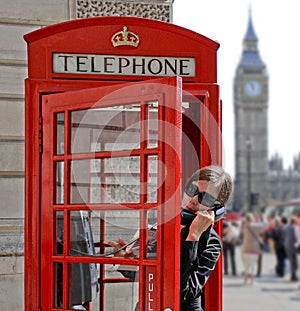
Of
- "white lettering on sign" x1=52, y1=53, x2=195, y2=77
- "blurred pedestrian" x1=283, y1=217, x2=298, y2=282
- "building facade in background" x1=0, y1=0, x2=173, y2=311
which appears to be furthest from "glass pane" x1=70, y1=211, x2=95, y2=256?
"blurred pedestrian" x1=283, y1=217, x2=298, y2=282

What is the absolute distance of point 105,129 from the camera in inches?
189

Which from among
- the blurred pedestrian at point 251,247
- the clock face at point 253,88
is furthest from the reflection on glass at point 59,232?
the clock face at point 253,88

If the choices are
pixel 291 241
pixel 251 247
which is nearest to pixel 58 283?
pixel 251 247

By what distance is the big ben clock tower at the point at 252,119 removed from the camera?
121812mm

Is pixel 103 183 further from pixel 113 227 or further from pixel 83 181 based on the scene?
pixel 83 181

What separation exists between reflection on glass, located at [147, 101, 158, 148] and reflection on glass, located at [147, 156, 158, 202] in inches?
3.1

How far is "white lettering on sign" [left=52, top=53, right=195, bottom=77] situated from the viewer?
4.39 meters

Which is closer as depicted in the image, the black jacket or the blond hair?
the black jacket

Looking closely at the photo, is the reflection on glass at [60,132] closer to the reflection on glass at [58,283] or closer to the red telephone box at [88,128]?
the red telephone box at [88,128]

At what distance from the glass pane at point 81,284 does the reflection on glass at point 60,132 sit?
2.06 ft

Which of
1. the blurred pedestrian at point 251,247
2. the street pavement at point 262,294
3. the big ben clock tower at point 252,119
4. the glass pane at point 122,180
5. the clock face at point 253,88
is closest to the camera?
the glass pane at point 122,180

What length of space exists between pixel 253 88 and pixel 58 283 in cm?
12943

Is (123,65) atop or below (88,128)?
atop

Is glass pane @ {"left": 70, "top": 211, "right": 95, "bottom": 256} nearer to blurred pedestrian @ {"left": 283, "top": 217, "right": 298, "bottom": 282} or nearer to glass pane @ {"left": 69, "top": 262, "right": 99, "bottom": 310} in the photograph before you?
glass pane @ {"left": 69, "top": 262, "right": 99, "bottom": 310}
